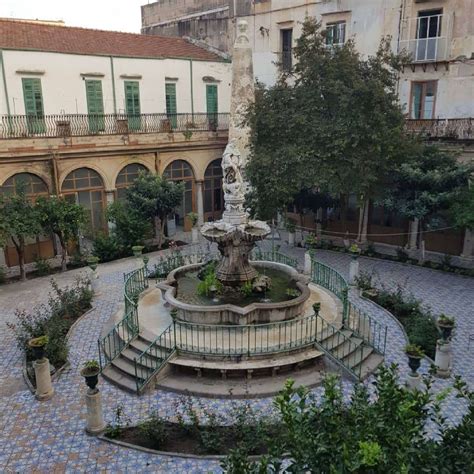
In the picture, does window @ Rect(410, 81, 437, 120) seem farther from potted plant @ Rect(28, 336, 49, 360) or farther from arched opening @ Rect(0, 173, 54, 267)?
potted plant @ Rect(28, 336, 49, 360)

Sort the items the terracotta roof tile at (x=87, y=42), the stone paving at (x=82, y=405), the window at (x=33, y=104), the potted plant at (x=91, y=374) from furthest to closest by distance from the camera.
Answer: the terracotta roof tile at (x=87, y=42), the window at (x=33, y=104), the potted plant at (x=91, y=374), the stone paving at (x=82, y=405)

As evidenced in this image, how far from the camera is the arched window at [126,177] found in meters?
22.7

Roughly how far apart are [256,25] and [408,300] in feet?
61.9

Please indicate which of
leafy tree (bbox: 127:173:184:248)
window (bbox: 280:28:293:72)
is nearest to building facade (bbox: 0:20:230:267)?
leafy tree (bbox: 127:173:184:248)

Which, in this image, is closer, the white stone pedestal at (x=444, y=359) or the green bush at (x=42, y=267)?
the white stone pedestal at (x=444, y=359)

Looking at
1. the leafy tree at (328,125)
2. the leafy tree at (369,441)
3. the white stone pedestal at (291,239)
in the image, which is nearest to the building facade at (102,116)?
the white stone pedestal at (291,239)

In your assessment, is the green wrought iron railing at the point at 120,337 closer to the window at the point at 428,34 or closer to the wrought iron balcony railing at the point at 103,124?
the wrought iron balcony railing at the point at 103,124

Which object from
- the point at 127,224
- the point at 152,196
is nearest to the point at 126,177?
the point at 152,196

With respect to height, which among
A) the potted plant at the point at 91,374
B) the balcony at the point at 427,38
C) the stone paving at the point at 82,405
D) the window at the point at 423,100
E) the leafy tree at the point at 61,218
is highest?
the balcony at the point at 427,38

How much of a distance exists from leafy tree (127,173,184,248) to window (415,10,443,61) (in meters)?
12.0

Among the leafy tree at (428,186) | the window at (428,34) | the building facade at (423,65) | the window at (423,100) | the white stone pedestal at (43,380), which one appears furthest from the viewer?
the window at (423,100)

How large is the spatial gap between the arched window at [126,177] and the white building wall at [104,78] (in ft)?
9.67

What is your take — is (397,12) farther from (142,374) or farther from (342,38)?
(142,374)

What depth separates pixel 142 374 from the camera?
10.6 meters
